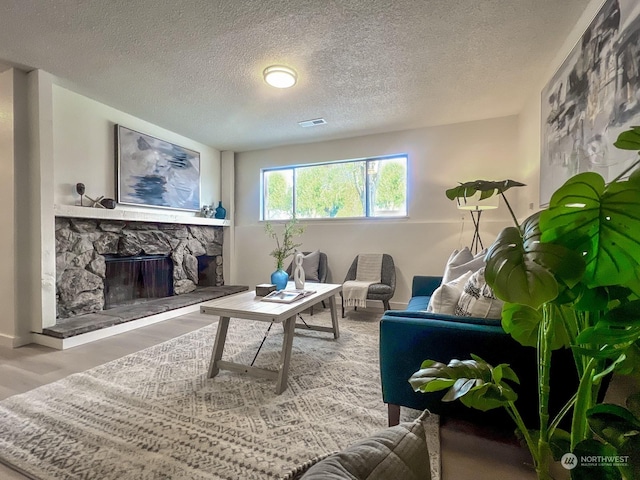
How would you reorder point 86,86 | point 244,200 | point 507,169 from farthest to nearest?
point 244,200 < point 507,169 < point 86,86

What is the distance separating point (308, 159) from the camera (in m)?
4.80

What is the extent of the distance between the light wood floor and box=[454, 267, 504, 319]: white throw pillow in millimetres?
653

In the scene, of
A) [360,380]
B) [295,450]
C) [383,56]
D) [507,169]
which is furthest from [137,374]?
[507,169]

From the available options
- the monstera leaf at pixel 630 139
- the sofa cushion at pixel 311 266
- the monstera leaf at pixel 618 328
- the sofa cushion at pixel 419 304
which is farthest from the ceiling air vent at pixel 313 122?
the monstera leaf at pixel 618 328

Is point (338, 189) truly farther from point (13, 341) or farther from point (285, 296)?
point (13, 341)

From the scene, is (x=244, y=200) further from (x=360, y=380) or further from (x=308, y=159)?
(x=360, y=380)

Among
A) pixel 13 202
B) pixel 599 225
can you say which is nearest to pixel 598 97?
pixel 599 225

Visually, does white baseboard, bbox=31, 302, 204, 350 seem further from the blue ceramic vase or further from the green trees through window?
the green trees through window

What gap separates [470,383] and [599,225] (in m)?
0.57

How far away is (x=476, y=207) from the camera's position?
3340mm

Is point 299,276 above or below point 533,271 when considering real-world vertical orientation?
below

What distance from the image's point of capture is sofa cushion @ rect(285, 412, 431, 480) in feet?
1.43

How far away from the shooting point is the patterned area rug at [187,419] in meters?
1.32

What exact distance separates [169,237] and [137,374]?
2.50 meters
